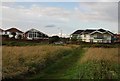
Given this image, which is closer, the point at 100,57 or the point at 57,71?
the point at 57,71

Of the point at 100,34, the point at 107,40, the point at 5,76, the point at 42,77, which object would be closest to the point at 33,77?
the point at 42,77

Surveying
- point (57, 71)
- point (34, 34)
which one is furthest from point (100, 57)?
point (34, 34)

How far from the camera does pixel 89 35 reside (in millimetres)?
68125

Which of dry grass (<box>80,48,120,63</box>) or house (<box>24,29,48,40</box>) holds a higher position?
house (<box>24,29,48,40</box>)

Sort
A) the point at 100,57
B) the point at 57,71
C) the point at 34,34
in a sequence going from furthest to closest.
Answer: the point at 34,34 → the point at 100,57 → the point at 57,71

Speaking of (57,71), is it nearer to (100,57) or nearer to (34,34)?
(100,57)

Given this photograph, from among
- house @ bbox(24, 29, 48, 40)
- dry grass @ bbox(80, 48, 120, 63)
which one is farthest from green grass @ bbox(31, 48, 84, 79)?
house @ bbox(24, 29, 48, 40)

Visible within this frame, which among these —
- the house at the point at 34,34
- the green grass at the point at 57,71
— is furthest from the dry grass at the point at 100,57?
the house at the point at 34,34

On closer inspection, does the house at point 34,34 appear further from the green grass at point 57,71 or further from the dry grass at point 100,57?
the green grass at point 57,71

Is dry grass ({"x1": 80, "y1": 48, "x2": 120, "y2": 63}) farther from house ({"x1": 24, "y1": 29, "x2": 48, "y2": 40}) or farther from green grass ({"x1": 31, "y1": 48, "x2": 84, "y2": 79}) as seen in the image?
house ({"x1": 24, "y1": 29, "x2": 48, "y2": 40})

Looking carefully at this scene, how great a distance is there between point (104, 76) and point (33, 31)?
187 ft

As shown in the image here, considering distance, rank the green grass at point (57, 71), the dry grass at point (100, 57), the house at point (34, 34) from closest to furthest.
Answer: the green grass at point (57, 71), the dry grass at point (100, 57), the house at point (34, 34)

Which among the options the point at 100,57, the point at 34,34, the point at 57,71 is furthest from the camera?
the point at 34,34

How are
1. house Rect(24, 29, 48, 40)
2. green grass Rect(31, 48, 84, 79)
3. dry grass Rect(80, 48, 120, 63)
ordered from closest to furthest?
green grass Rect(31, 48, 84, 79), dry grass Rect(80, 48, 120, 63), house Rect(24, 29, 48, 40)
